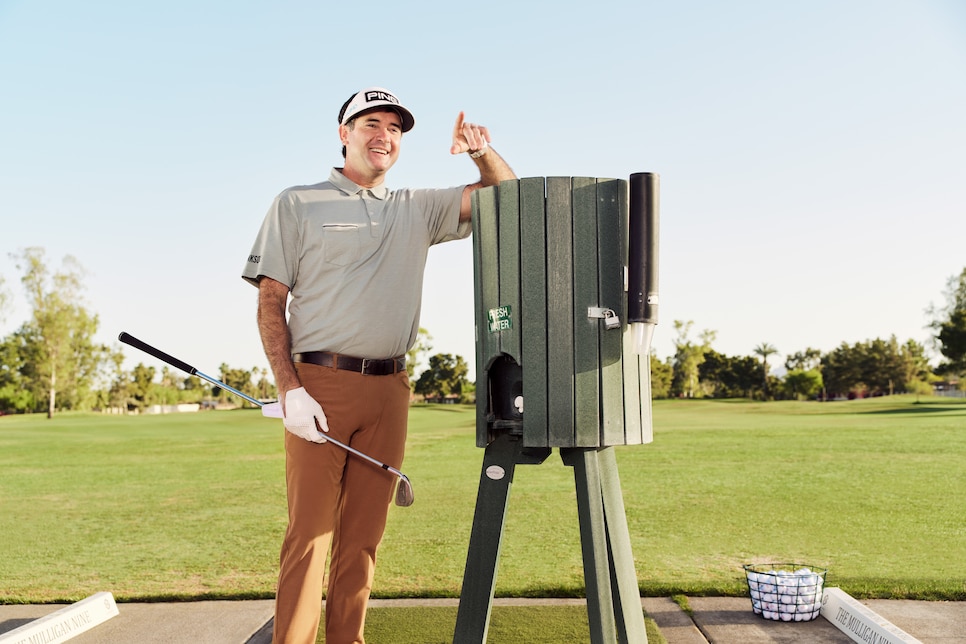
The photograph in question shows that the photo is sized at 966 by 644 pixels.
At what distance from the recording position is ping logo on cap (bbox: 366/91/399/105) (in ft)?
10.8

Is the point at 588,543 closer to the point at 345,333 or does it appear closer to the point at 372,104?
the point at 345,333

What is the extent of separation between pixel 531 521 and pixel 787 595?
352 cm

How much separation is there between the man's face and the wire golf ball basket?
2.52 meters

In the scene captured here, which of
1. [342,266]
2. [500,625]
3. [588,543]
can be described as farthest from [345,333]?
[500,625]

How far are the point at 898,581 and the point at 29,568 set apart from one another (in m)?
5.48

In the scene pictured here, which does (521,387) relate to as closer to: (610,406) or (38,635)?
(610,406)

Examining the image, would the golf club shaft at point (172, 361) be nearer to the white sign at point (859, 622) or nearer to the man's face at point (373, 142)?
the man's face at point (373, 142)

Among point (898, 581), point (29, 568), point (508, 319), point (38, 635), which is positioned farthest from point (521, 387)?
point (29, 568)

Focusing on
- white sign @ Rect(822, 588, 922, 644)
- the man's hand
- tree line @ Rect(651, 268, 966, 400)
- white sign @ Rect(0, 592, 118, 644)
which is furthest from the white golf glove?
tree line @ Rect(651, 268, 966, 400)

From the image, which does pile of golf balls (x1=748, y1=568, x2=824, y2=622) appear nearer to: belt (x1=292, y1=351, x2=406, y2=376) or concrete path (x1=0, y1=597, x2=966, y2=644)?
concrete path (x1=0, y1=597, x2=966, y2=644)

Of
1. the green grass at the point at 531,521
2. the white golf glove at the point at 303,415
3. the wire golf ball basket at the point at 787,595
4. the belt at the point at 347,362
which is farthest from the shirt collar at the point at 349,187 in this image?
the wire golf ball basket at the point at 787,595

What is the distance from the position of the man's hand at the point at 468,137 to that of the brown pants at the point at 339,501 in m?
0.91

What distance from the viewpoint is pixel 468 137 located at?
314 centimetres

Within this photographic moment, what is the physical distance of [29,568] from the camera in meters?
5.83
